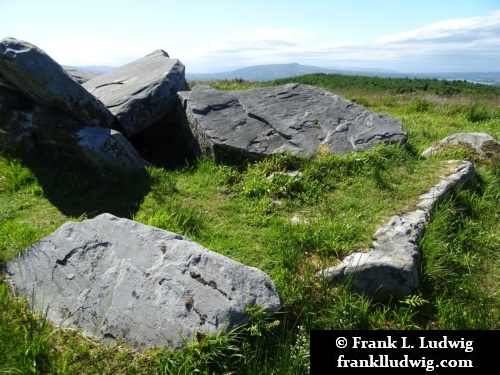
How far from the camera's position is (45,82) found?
21.3 ft

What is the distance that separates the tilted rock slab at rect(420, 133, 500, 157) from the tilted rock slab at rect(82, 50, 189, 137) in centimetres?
548

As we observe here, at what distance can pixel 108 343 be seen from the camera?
132 inches

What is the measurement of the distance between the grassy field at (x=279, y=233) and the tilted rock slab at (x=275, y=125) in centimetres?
41

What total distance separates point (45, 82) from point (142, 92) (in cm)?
193

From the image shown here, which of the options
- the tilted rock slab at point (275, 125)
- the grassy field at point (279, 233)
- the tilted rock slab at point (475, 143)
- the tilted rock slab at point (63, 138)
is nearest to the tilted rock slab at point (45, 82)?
the tilted rock slab at point (63, 138)

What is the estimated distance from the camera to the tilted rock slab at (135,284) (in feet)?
11.1

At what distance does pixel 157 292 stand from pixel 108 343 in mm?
586

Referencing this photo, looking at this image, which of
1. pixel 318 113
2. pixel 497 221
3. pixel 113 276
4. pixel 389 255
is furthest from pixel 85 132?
pixel 497 221

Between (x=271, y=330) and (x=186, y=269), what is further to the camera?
(x=186, y=269)

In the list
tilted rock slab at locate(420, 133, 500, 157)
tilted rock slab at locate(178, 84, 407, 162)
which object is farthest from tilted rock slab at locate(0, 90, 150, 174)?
tilted rock slab at locate(420, 133, 500, 157)

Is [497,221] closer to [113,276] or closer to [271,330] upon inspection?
[271,330]

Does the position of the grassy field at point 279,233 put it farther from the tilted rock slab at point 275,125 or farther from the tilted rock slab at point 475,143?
the tilted rock slab at point 275,125

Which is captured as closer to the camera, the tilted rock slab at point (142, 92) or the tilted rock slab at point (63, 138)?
the tilted rock slab at point (63, 138)

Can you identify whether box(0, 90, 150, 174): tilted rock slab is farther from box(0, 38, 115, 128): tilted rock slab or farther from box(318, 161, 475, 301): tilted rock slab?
box(318, 161, 475, 301): tilted rock slab
